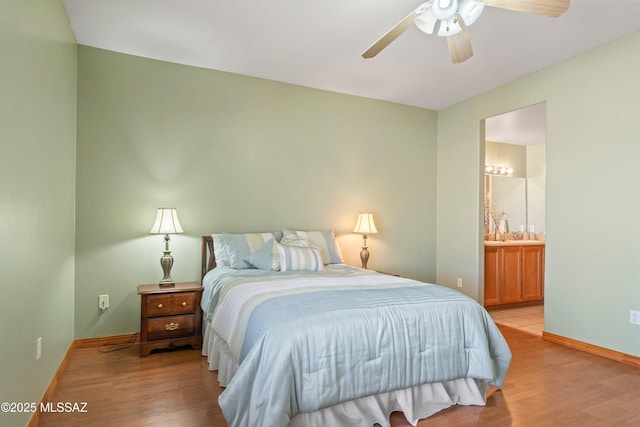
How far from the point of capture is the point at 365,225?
4.33 metres

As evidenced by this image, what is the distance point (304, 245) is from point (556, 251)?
8.10 ft

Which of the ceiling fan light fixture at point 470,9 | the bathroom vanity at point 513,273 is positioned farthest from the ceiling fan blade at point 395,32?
the bathroom vanity at point 513,273

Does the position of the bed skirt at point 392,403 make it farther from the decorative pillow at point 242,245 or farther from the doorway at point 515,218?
the doorway at point 515,218

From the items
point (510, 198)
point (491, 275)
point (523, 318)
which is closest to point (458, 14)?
point (491, 275)

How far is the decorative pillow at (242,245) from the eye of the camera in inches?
134

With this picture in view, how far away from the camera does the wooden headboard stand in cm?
365

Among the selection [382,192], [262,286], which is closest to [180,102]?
[262,286]

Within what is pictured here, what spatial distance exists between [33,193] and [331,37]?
95.2 inches

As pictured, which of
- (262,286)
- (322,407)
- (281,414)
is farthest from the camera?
(262,286)

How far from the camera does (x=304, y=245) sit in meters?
3.64

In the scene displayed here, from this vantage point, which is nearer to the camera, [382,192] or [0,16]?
[0,16]

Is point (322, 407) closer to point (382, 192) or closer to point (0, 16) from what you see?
point (0, 16)

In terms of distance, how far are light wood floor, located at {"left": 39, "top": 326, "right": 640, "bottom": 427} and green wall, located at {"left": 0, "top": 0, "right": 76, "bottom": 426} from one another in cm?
29

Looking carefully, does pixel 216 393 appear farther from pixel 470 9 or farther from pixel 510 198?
pixel 510 198
